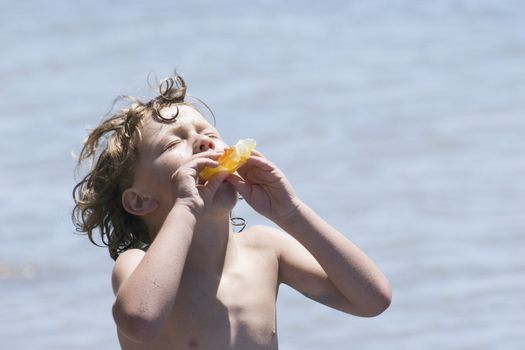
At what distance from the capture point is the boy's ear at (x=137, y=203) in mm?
2734

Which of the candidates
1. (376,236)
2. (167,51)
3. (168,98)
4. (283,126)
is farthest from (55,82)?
(168,98)

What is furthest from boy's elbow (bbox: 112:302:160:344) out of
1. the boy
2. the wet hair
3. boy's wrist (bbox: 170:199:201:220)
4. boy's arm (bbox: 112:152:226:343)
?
the wet hair

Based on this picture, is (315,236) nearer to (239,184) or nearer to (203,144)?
(239,184)

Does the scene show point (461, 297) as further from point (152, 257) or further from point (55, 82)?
point (55, 82)

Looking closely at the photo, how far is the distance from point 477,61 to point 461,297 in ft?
11.2

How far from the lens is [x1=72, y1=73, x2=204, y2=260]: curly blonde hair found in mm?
2791

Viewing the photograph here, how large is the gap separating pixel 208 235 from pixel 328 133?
3.63m

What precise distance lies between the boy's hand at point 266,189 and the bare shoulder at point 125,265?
0.86ft

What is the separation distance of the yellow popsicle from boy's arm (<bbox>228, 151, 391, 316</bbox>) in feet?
0.14

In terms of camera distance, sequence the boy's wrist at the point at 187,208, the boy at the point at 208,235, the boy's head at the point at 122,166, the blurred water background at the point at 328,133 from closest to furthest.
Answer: the boy's wrist at the point at 187,208
the boy at the point at 208,235
the boy's head at the point at 122,166
the blurred water background at the point at 328,133

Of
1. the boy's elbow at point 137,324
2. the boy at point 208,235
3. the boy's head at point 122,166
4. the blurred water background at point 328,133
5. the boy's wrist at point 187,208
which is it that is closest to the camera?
the boy's elbow at point 137,324

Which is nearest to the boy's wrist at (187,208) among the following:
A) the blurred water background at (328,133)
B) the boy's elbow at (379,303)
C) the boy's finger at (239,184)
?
the boy's finger at (239,184)

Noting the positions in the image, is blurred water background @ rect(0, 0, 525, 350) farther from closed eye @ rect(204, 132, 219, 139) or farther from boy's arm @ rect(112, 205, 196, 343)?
boy's arm @ rect(112, 205, 196, 343)

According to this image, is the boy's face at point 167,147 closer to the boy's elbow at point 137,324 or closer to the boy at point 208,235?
the boy at point 208,235
